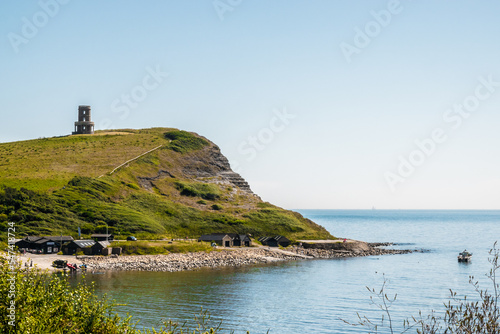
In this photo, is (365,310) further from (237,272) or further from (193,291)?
(237,272)

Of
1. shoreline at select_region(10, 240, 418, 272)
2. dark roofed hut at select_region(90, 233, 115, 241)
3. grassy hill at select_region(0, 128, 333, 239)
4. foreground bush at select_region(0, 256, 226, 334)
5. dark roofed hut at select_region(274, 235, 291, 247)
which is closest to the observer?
foreground bush at select_region(0, 256, 226, 334)

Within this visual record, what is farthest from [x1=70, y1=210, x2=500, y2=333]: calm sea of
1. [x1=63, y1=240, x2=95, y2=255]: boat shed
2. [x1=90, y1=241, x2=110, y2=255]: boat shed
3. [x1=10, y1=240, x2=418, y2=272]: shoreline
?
[x1=63, y1=240, x2=95, y2=255]: boat shed

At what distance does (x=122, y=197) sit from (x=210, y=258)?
172ft

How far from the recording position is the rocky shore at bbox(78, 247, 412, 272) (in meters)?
96.7

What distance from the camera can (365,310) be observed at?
61.5 metres

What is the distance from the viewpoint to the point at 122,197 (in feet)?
496

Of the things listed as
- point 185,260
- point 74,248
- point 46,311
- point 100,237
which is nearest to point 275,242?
point 185,260

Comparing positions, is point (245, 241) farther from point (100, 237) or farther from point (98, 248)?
point (98, 248)

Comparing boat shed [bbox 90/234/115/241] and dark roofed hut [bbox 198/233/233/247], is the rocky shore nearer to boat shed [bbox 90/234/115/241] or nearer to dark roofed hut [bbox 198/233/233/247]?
dark roofed hut [bbox 198/233/233/247]

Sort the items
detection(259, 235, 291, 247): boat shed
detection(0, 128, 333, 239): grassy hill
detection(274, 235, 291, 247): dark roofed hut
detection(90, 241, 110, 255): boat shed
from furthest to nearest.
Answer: detection(274, 235, 291, 247): dark roofed hut → detection(259, 235, 291, 247): boat shed → detection(0, 128, 333, 239): grassy hill → detection(90, 241, 110, 255): boat shed

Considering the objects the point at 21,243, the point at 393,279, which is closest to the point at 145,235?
the point at 21,243

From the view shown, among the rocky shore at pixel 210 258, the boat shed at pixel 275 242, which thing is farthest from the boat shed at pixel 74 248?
the boat shed at pixel 275 242

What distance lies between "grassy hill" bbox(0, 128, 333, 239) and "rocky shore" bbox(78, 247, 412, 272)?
776 inches

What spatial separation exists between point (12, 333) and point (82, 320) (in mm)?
3869
